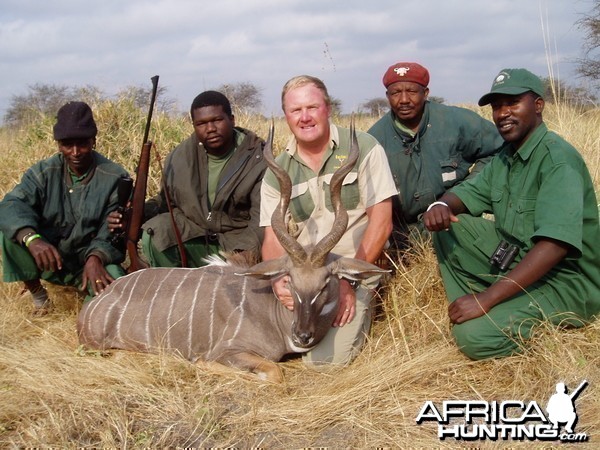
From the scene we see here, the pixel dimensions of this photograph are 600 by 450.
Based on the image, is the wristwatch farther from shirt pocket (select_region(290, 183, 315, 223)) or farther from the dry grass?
shirt pocket (select_region(290, 183, 315, 223))

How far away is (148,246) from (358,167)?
7.07 feet

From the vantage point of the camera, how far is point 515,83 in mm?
3770

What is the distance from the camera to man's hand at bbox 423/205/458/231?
411cm

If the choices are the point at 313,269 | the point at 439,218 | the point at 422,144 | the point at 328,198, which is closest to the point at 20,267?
the point at 328,198

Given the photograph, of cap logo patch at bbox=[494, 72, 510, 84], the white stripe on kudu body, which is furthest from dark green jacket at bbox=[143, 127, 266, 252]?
cap logo patch at bbox=[494, 72, 510, 84]

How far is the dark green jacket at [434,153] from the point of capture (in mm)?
5457

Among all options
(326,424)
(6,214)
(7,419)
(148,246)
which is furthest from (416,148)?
(7,419)

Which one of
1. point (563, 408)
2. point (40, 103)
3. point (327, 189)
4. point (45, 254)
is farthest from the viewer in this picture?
point (40, 103)

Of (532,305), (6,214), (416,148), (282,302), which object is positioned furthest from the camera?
(416,148)

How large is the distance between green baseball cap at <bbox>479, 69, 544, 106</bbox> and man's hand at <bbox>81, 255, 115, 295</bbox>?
10.0 ft

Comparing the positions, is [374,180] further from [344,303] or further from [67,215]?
[67,215]

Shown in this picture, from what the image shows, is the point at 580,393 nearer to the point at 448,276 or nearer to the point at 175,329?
the point at 448,276

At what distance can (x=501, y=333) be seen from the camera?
3.65 m

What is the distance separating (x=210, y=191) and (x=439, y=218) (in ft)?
7.27
